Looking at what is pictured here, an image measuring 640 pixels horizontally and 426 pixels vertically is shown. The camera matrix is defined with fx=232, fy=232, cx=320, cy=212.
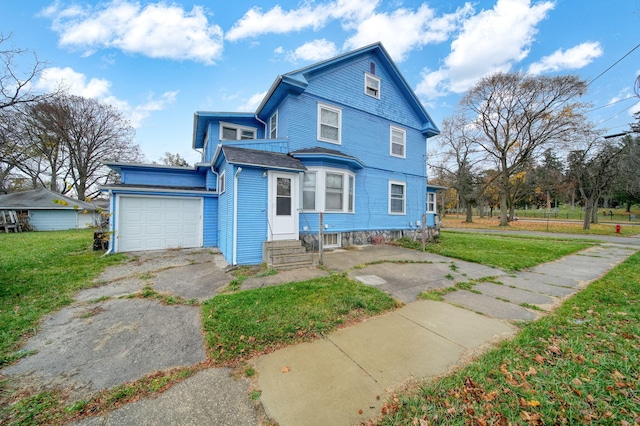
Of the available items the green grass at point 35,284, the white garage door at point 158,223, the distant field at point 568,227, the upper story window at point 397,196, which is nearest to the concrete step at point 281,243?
the green grass at point 35,284

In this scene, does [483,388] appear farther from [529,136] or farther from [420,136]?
[529,136]

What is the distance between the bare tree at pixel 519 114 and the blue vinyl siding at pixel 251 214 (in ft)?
90.2

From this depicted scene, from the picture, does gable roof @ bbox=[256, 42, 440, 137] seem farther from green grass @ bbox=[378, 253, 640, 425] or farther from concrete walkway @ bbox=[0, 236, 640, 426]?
green grass @ bbox=[378, 253, 640, 425]

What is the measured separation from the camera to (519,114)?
23.5 m

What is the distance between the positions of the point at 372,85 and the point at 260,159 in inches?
288

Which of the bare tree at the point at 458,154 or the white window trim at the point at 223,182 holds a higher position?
the bare tree at the point at 458,154

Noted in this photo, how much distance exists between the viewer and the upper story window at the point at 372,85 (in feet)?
35.9

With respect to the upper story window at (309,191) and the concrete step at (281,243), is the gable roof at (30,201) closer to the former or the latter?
the concrete step at (281,243)

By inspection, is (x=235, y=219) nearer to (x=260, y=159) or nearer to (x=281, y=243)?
(x=281, y=243)

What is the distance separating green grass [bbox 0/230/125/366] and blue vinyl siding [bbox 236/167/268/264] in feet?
12.2

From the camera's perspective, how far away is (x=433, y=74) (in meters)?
17.8

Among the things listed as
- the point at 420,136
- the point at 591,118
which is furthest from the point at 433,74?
the point at 591,118

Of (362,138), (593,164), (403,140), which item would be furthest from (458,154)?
(362,138)

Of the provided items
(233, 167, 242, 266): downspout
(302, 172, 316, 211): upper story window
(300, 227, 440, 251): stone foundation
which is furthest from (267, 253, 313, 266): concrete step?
(302, 172, 316, 211): upper story window
